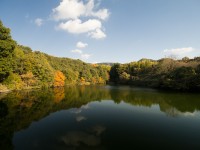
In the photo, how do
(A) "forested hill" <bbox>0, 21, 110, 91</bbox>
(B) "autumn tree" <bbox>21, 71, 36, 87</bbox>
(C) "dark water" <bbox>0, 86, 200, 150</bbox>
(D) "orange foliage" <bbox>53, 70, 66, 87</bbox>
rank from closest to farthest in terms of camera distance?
(C) "dark water" <bbox>0, 86, 200, 150</bbox> → (A) "forested hill" <bbox>0, 21, 110, 91</bbox> → (B) "autumn tree" <bbox>21, 71, 36, 87</bbox> → (D) "orange foliage" <bbox>53, 70, 66, 87</bbox>

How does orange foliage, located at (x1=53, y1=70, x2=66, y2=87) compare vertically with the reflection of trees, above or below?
above

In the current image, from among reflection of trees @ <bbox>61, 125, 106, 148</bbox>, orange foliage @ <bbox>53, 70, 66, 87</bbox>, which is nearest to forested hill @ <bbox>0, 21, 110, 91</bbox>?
orange foliage @ <bbox>53, 70, 66, 87</bbox>

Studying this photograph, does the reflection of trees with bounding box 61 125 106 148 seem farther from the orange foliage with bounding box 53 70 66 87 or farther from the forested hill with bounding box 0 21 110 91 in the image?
the orange foliage with bounding box 53 70 66 87

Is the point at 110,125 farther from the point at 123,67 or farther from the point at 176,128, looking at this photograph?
the point at 123,67

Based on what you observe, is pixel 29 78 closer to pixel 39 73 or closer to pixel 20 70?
pixel 20 70

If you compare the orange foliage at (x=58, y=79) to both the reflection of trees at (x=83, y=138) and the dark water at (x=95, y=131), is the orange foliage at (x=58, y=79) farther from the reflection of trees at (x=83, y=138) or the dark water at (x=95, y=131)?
the reflection of trees at (x=83, y=138)

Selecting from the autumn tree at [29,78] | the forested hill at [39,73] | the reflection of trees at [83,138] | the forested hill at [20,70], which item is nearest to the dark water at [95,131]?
the reflection of trees at [83,138]

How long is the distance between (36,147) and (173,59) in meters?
59.8

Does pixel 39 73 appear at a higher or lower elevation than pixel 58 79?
higher

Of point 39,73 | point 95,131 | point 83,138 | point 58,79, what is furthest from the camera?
point 58,79

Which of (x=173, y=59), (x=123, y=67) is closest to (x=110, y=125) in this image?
(x=173, y=59)

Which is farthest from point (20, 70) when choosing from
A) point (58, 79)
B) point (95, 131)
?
point (95, 131)

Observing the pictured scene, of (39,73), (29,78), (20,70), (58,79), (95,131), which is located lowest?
(95,131)

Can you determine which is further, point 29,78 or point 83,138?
point 29,78
